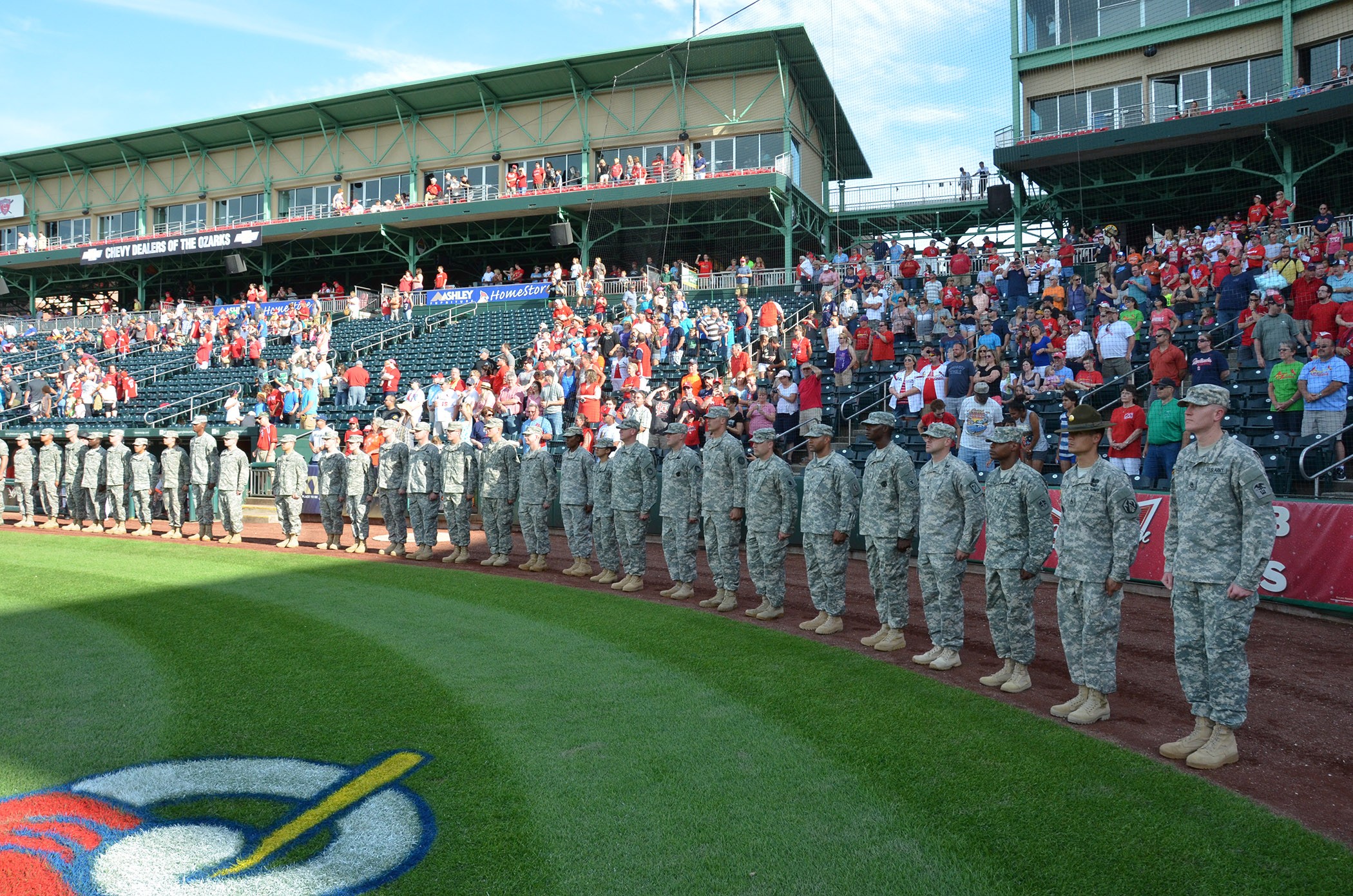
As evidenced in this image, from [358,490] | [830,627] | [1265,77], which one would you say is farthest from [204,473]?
[1265,77]

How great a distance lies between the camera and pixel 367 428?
1942 centimetres

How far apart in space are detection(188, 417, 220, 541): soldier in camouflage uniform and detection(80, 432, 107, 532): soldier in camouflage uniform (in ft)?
8.10

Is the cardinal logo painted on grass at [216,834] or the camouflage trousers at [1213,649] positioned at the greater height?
the camouflage trousers at [1213,649]

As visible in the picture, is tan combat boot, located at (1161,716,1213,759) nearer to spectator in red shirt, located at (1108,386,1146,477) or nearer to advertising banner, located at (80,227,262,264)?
spectator in red shirt, located at (1108,386,1146,477)

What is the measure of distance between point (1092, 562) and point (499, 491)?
880cm

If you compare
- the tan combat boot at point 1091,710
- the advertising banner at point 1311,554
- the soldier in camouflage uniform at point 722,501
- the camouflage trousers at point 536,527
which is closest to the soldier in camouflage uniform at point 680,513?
the soldier in camouflage uniform at point 722,501

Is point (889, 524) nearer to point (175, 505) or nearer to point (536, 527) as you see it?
point (536, 527)

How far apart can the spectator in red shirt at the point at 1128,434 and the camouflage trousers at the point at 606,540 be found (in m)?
6.36

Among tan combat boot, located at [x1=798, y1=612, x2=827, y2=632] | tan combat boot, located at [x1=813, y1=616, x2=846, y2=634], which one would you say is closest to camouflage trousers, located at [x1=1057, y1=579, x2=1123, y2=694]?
tan combat boot, located at [x1=813, y1=616, x2=846, y2=634]

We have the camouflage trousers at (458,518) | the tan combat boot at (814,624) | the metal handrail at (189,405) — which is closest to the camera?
the tan combat boot at (814,624)

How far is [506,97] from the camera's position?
113ft

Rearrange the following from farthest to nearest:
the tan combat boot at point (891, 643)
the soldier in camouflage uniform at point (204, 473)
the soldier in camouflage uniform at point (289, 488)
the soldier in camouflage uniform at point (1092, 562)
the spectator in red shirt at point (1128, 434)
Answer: the soldier in camouflage uniform at point (204, 473) → the soldier in camouflage uniform at point (289, 488) → the spectator in red shirt at point (1128, 434) → the tan combat boot at point (891, 643) → the soldier in camouflage uniform at point (1092, 562)

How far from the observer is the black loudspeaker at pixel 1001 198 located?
2620 centimetres

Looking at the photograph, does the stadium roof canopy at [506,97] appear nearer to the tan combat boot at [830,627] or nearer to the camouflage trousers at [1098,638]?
the tan combat boot at [830,627]
